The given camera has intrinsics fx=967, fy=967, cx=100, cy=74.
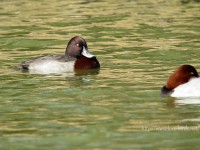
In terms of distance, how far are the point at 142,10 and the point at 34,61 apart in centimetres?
925

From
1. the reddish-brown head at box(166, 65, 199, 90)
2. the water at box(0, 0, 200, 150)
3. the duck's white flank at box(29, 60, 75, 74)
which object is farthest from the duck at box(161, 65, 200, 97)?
the duck's white flank at box(29, 60, 75, 74)

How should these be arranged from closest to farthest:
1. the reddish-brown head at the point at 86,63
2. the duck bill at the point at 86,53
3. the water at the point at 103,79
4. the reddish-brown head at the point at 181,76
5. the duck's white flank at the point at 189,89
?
the water at the point at 103,79 → the duck's white flank at the point at 189,89 → the reddish-brown head at the point at 181,76 → the reddish-brown head at the point at 86,63 → the duck bill at the point at 86,53

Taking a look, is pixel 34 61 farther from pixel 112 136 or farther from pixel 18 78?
pixel 112 136

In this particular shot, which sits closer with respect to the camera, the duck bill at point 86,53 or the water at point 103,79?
the water at point 103,79

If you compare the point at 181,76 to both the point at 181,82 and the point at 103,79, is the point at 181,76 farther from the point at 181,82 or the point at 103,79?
the point at 103,79

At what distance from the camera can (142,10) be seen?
1122 inches

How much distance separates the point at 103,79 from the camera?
17.9 metres

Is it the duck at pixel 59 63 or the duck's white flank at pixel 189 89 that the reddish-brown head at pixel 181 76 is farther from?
the duck at pixel 59 63

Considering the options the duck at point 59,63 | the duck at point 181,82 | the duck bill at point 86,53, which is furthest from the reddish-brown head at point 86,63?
the duck at point 181,82

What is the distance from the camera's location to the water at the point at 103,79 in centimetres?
1265

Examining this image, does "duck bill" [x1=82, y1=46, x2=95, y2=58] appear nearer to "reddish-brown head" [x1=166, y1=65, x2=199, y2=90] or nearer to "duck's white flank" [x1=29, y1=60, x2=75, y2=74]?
"duck's white flank" [x1=29, y1=60, x2=75, y2=74]

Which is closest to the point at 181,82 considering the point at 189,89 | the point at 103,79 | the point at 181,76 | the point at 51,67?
the point at 181,76

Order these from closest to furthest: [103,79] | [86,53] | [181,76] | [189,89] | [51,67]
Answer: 1. [189,89]
2. [181,76]
3. [103,79]
4. [51,67]
5. [86,53]

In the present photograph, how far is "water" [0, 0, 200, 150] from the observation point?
1265 cm
